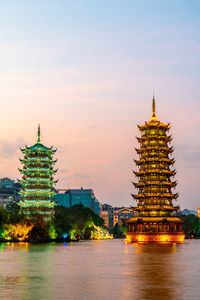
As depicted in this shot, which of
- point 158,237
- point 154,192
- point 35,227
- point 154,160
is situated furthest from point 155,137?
point 35,227

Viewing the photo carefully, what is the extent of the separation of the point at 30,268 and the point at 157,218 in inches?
2970

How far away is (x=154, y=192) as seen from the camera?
114938 mm

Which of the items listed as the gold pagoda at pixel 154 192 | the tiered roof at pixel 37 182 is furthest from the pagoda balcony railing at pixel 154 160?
the tiered roof at pixel 37 182

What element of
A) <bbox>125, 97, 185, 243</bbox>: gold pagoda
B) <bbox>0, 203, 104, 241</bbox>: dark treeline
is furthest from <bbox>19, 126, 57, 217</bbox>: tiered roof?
<bbox>125, 97, 185, 243</bbox>: gold pagoda

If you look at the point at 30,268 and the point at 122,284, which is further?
the point at 30,268

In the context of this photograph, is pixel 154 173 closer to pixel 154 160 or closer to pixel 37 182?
pixel 154 160

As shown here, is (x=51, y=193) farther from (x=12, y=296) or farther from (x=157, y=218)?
(x=12, y=296)

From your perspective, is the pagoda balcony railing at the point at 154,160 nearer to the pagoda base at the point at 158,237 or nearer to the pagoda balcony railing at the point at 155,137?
the pagoda balcony railing at the point at 155,137

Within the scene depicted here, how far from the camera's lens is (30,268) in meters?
37.7

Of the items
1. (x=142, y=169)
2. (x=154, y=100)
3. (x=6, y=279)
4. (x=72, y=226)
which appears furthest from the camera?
(x=72, y=226)

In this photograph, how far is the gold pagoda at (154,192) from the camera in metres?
111

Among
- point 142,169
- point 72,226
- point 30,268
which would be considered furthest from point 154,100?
point 30,268

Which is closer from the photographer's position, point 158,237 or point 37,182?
point 158,237

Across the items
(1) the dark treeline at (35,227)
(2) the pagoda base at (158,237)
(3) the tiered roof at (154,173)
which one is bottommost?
(2) the pagoda base at (158,237)
